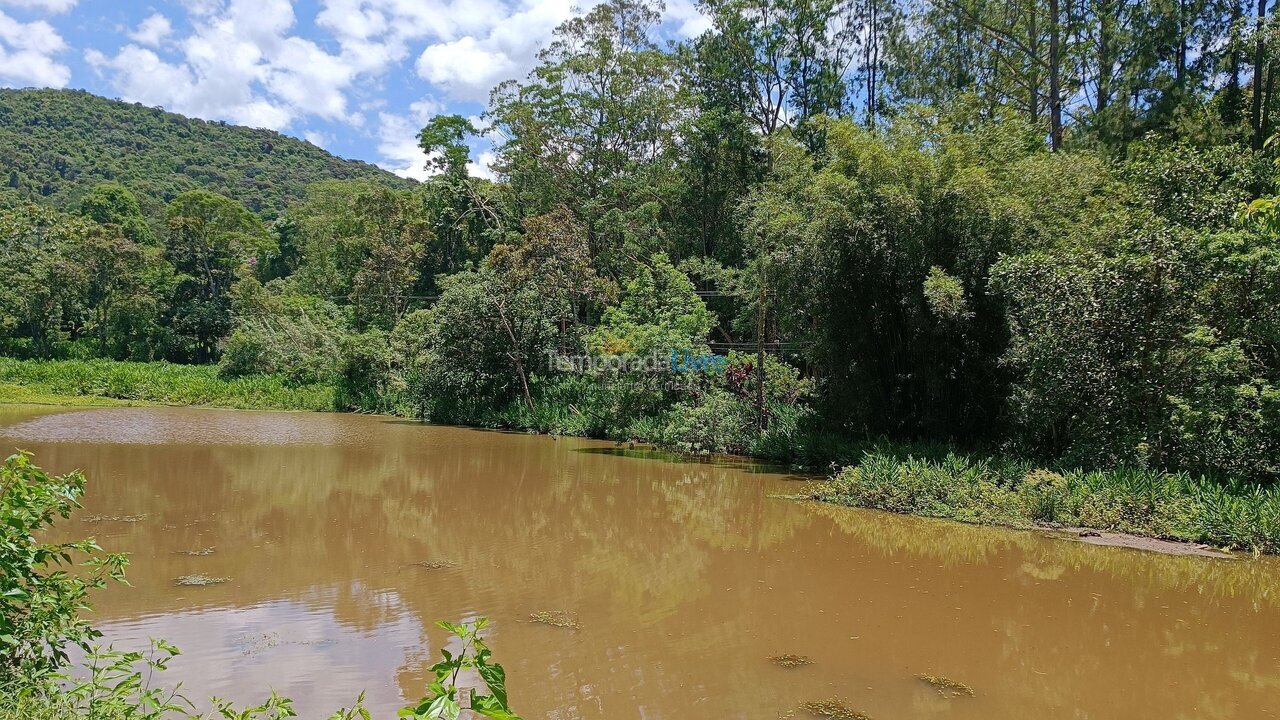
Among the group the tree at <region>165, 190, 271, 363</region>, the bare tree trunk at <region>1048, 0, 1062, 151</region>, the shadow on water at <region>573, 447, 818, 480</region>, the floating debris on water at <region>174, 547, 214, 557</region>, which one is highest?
the bare tree trunk at <region>1048, 0, 1062, 151</region>

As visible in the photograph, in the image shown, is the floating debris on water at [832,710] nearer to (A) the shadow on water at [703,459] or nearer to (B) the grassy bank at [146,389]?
(A) the shadow on water at [703,459]

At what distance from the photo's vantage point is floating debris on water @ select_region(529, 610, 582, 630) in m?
6.02

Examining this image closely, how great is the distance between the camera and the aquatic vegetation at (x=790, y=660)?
539cm

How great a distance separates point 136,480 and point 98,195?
42.7 m

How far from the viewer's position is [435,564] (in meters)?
7.69

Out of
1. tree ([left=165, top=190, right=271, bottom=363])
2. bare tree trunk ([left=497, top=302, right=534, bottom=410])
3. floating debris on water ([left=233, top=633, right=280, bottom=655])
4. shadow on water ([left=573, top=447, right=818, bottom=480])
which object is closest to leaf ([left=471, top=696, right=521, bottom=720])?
floating debris on water ([left=233, top=633, right=280, bottom=655])

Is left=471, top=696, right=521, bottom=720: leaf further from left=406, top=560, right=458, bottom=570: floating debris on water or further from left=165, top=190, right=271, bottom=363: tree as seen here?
left=165, top=190, right=271, bottom=363: tree

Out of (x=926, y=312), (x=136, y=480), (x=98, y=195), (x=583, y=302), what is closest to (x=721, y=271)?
(x=583, y=302)

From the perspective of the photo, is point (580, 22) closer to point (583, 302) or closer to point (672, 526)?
point (583, 302)

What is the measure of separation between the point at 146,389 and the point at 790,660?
93.2 ft

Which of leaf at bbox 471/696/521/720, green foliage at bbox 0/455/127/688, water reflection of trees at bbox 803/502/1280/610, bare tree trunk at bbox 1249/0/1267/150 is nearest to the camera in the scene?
leaf at bbox 471/696/521/720

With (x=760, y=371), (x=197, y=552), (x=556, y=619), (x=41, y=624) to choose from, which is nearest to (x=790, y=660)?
(x=556, y=619)

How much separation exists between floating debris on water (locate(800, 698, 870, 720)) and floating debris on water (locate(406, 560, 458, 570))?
13.1 ft

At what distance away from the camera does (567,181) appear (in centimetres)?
2672
